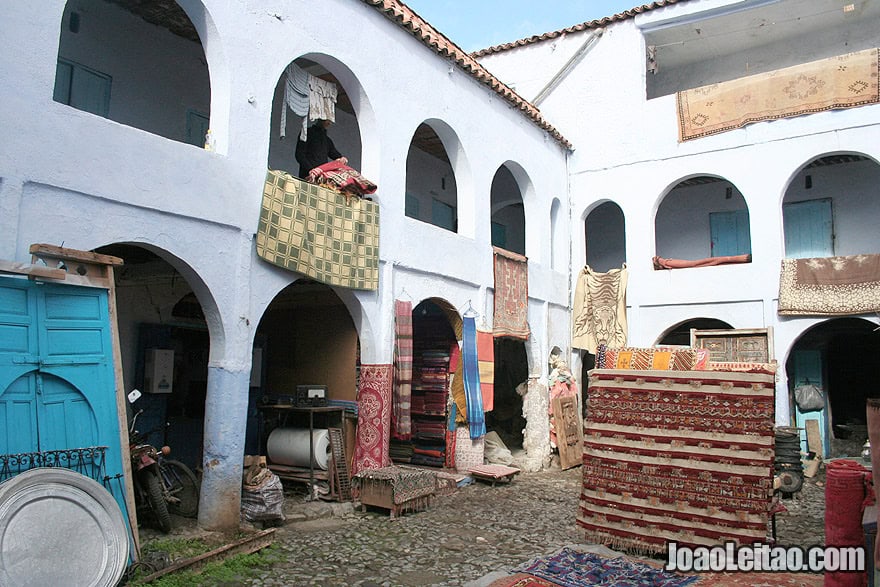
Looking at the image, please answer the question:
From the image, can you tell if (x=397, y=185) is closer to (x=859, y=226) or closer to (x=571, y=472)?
(x=571, y=472)

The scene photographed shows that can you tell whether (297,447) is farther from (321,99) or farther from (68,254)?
(321,99)

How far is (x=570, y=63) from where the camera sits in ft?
47.1

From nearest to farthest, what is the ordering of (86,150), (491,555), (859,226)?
(86,150), (491,555), (859,226)

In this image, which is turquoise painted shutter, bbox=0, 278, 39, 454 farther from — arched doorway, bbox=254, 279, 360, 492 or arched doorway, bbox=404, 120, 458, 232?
arched doorway, bbox=404, 120, 458, 232

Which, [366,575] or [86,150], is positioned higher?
[86,150]

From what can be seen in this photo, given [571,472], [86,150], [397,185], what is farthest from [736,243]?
[86,150]

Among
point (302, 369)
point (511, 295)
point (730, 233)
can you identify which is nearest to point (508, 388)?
point (511, 295)

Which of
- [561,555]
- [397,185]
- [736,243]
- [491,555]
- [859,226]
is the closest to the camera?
[561,555]

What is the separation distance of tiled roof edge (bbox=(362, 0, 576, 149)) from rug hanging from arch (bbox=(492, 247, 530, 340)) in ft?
9.35

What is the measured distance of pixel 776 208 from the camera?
39.3 feet

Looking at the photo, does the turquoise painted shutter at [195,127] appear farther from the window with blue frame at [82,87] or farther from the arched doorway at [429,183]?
the arched doorway at [429,183]

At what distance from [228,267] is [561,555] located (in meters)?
4.27

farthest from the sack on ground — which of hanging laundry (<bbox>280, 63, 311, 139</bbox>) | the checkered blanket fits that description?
hanging laundry (<bbox>280, 63, 311, 139</bbox>)

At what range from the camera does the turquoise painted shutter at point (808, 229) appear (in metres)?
13.3
